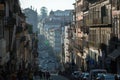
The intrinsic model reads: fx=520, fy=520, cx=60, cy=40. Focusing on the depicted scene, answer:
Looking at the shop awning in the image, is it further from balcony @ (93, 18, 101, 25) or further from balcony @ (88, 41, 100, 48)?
balcony @ (88, 41, 100, 48)

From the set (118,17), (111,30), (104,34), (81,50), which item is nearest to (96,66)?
(104,34)

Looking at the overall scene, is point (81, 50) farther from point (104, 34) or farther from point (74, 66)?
point (104, 34)

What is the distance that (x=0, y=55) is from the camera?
1619 inches

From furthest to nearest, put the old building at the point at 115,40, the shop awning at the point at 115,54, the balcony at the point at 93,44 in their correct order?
1. the balcony at the point at 93,44
2. the old building at the point at 115,40
3. the shop awning at the point at 115,54

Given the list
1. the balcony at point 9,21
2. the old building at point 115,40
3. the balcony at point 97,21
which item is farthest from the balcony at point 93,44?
the balcony at point 9,21

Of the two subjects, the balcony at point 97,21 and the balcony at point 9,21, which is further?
the balcony at point 97,21

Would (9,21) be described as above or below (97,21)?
below

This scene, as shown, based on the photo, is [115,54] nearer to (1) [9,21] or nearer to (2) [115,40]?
(2) [115,40]

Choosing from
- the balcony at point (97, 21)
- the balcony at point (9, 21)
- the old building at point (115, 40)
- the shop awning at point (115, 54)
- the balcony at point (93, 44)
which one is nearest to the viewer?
the balcony at point (9, 21)

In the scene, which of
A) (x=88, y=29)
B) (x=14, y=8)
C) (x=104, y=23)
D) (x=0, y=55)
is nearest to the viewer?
(x=0, y=55)

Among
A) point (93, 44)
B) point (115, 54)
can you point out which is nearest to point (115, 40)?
→ point (115, 54)

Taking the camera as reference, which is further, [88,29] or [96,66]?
[88,29]

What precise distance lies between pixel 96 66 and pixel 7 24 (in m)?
24.5

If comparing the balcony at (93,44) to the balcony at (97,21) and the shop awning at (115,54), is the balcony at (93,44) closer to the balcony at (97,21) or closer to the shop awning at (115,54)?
the balcony at (97,21)
